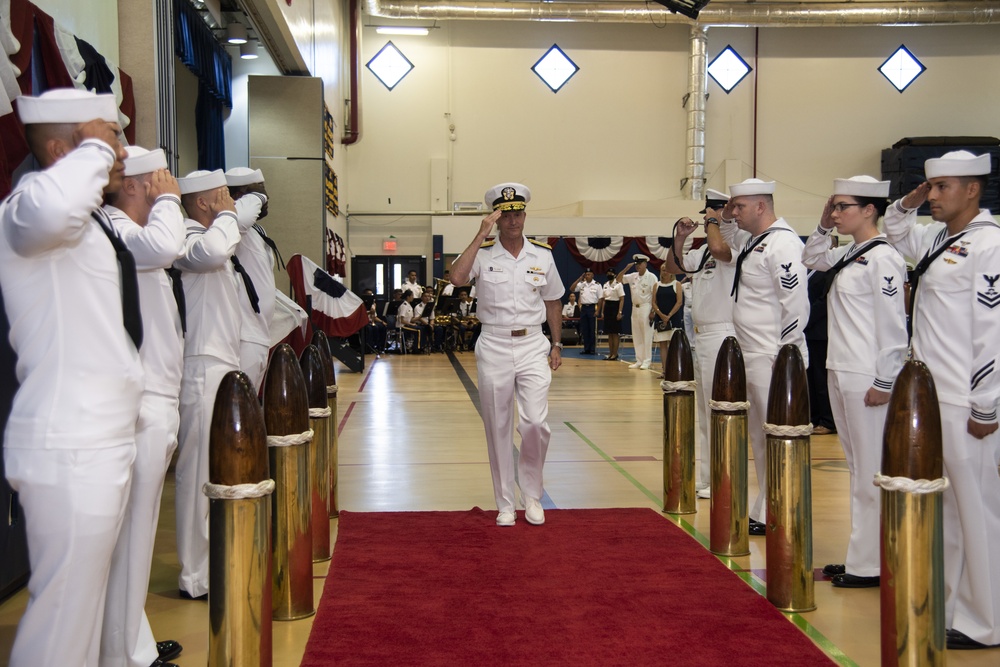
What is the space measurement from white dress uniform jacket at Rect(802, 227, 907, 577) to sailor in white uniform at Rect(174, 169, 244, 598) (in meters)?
2.69

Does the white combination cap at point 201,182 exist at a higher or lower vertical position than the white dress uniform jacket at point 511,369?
higher

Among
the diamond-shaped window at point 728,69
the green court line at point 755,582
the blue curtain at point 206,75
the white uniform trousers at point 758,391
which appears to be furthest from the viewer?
the diamond-shaped window at point 728,69

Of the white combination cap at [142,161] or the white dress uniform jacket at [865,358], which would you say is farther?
the white dress uniform jacket at [865,358]

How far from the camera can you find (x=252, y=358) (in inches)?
177

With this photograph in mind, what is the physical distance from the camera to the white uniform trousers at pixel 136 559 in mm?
2865

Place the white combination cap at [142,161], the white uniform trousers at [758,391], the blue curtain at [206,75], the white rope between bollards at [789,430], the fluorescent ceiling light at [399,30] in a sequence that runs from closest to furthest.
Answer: the white combination cap at [142,161], the white rope between bollards at [789,430], the white uniform trousers at [758,391], the blue curtain at [206,75], the fluorescent ceiling light at [399,30]

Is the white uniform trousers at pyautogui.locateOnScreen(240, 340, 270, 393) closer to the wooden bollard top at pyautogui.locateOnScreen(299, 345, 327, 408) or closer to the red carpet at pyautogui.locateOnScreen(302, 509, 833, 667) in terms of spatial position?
the wooden bollard top at pyautogui.locateOnScreen(299, 345, 327, 408)

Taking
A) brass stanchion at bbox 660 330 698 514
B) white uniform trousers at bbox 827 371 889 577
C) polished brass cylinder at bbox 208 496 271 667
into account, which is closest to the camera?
polished brass cylinder at bbox 208 496 271 667

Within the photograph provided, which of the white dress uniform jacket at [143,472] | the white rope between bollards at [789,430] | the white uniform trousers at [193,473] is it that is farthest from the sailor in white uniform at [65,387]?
the white rope between bollards at [789,430]

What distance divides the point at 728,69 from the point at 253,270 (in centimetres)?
2059

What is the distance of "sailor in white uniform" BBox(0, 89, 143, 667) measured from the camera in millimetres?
2172

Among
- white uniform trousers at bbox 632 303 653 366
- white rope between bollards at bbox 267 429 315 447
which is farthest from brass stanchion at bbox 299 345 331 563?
white uniform trousers at bbox 632 303 653 366

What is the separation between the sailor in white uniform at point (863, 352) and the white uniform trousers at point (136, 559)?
2.83 metres

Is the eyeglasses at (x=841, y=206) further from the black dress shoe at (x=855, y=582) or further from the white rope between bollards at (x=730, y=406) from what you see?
the black dress shoe at (x=855, y=582)
